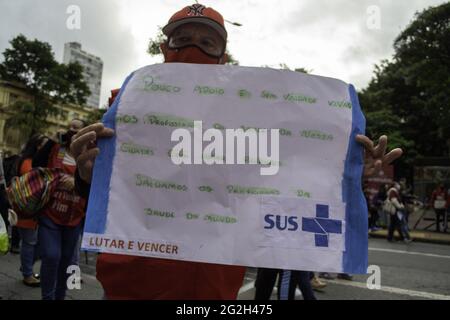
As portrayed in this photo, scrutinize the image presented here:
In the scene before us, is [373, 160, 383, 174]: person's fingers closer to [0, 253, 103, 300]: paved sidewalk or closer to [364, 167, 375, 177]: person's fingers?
[364, 167, 375, 177]: person's fingers

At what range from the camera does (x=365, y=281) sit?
586 cm

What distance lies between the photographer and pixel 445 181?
1611cm

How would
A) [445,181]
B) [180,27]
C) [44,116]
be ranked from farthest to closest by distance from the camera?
1. [44,116]
2. [445,181]
3. [180,27]

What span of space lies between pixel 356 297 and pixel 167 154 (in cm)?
414

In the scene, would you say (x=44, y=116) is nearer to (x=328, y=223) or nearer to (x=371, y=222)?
(x=371, y=222)

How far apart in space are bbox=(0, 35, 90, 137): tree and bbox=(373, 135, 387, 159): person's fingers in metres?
34.2

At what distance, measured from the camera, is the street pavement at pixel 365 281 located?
4526 mm

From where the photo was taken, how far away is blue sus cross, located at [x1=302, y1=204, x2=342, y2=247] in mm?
1647

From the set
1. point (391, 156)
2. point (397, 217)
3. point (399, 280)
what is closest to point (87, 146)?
point (391, 156)

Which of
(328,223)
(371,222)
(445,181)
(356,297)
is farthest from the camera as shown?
(445,181)

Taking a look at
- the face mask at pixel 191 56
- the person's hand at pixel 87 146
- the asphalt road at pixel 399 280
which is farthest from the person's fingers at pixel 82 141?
the asphalt road at pixel 399 280

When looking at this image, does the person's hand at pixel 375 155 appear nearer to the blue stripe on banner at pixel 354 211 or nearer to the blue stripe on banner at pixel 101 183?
the blue stripe on banner at pixel 354 211

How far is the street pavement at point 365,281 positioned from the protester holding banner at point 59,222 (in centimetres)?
104

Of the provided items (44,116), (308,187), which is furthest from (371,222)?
(44,116)
